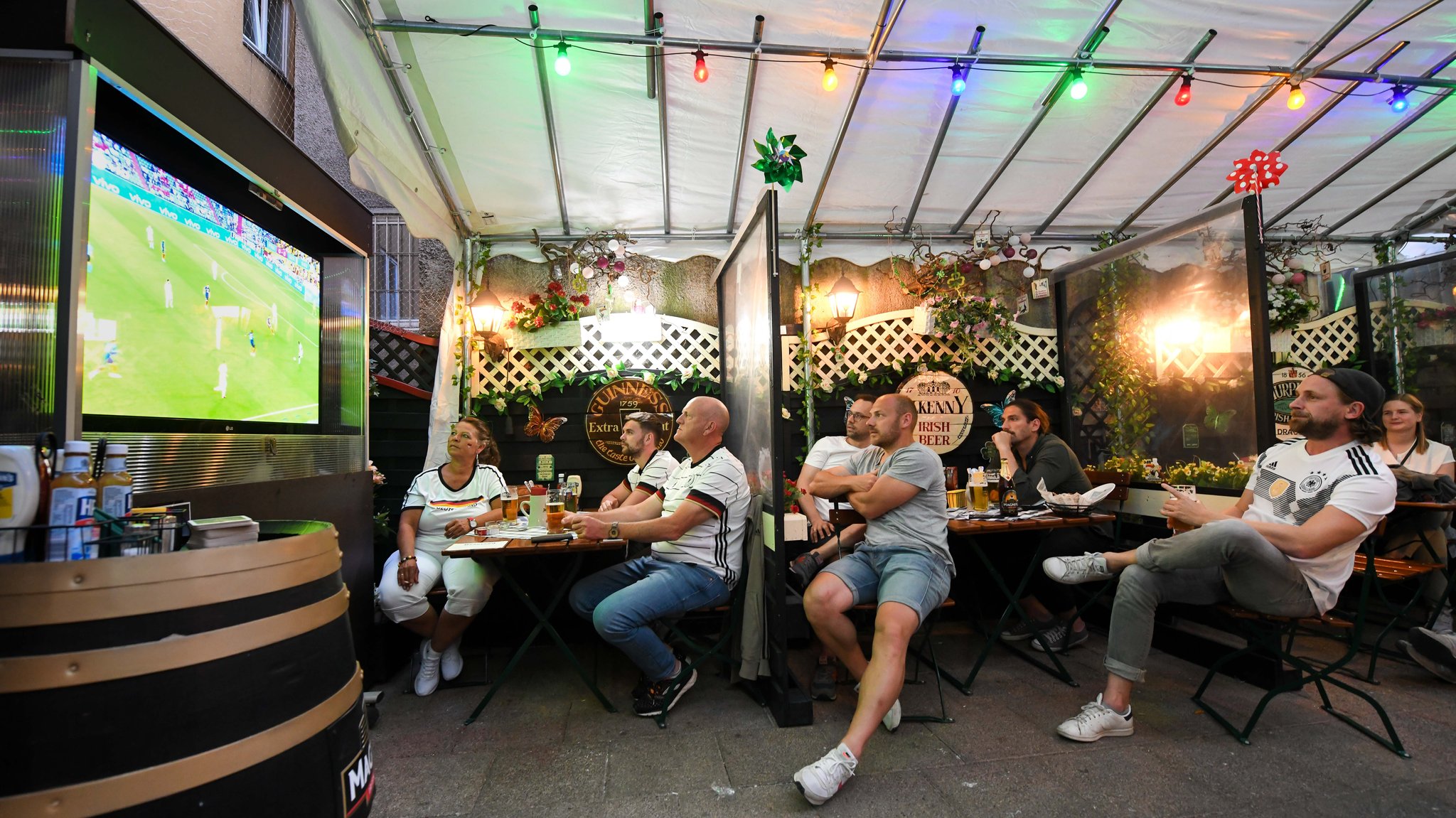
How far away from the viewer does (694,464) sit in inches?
122

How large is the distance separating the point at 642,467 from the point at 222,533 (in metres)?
2.47

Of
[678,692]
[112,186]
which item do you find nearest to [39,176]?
[112,186]

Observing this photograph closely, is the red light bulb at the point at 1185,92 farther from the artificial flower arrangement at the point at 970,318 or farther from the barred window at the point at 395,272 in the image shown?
the barred window at the point at 395,272

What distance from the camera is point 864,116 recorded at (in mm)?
4230

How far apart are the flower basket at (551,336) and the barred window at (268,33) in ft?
7.35

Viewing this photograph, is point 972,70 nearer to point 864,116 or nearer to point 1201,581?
point 864,116

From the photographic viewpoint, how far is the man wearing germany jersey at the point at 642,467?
344 cm

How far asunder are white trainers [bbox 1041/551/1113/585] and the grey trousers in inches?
8.4

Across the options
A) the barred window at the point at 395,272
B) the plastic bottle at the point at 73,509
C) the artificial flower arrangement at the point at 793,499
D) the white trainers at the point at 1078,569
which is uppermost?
the barred window at the point at 395,272

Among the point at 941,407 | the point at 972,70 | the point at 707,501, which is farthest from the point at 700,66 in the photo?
the point at 941,407

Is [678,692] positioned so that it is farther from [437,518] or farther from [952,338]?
[952,338]

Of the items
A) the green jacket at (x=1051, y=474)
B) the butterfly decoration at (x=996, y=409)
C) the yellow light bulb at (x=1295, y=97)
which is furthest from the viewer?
the butterfly decoration at (x=996, y=409)

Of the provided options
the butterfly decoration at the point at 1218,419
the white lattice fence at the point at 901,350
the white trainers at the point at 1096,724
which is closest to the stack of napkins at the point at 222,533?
the white trainers at the point at 1096,724

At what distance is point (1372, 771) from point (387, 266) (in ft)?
40.0
